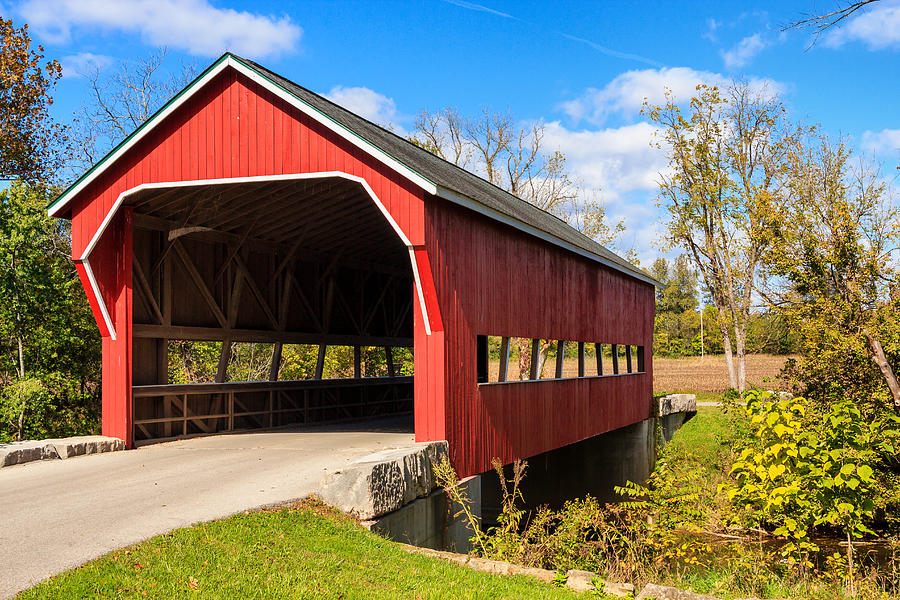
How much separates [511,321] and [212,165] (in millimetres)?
5083

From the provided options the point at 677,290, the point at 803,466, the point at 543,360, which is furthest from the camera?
the point at 677,290

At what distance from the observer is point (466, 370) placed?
1043 centimetres

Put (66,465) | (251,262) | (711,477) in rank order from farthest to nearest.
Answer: (711,477), (251,262), (66,465)

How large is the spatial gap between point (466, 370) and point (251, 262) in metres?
6.59

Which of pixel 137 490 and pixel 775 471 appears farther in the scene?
pixel 137 490

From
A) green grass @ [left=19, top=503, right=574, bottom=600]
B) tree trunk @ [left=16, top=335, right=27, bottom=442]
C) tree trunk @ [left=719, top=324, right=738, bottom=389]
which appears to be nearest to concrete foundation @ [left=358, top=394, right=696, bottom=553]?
green grass @ [left=19, top=503, right=574, bottom=600]

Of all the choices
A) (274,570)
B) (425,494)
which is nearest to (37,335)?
(425,494)

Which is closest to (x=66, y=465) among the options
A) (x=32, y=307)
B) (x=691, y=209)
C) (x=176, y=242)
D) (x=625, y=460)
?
(x=176, y=242)

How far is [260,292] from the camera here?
15.5 m

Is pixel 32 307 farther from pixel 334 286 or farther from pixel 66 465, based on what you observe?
pixel 66 465

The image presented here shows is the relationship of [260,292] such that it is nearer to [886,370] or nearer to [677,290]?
[886,370]

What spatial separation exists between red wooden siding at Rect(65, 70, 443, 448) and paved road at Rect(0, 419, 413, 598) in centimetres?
161

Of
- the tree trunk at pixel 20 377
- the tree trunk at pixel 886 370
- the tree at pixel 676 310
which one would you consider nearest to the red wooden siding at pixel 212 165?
the tree trunk at pixel 20 377

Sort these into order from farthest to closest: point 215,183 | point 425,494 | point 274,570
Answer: point 215,183
point 425,494
point 274,570
